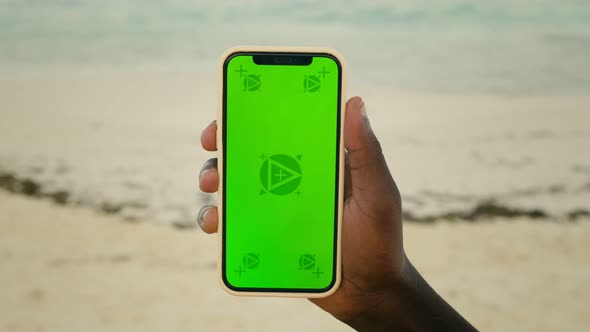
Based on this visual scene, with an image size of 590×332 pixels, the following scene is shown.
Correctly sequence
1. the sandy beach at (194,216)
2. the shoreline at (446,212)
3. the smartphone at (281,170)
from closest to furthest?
the smartphone at (281,170), the sandy beach at (194,216), the shoreline at (446,212)

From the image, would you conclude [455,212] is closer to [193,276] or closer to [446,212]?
[446,212]

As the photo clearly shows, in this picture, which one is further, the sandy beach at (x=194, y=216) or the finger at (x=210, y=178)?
the sandy beach at (x=194, y=216)

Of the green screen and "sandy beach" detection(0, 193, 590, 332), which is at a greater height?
the green screen

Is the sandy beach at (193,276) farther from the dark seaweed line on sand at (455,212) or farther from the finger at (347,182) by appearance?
the finger at (347,182)

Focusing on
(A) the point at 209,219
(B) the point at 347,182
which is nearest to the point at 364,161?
(B) the point at 347,182

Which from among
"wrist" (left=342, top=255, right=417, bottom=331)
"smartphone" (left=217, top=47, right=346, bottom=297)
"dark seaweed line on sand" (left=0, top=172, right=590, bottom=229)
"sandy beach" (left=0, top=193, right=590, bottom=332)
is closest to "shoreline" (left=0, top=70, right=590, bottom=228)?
"dark seaweed line on sand" (left=0, top=172, right=590, bottom=229)

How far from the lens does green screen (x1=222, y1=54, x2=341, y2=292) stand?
150 cm

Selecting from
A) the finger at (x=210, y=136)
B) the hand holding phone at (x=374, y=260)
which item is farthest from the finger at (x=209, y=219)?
the finger at (x=210, y=136)

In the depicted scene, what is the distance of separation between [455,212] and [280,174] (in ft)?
16.6

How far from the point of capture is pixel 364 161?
62.0 inches

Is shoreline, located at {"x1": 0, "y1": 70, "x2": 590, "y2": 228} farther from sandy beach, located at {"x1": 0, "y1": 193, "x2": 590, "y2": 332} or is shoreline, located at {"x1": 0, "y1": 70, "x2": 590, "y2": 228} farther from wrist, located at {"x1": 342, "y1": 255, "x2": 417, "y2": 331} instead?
wrist, located at {"x1": 342, "y1": 255, "x2": 417, "y2": 331}

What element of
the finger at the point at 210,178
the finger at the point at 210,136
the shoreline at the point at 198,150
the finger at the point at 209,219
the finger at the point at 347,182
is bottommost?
the shoreline at the point at 198,150

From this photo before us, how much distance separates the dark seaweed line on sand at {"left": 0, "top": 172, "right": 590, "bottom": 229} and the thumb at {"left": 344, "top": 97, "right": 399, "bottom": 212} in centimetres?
447

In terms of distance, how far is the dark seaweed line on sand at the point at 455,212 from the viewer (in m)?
6.24
